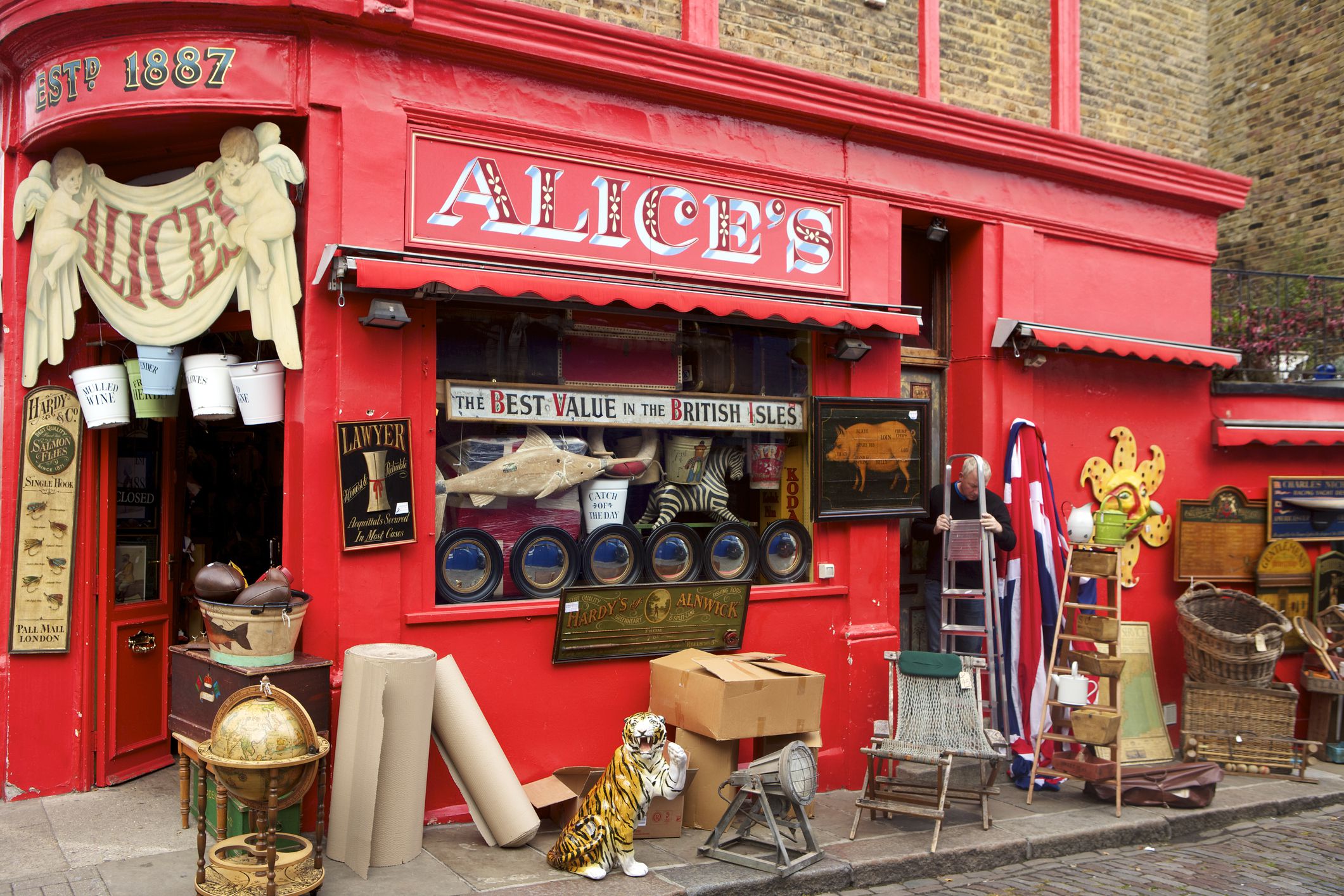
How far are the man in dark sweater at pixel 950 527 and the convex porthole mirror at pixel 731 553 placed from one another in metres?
1.44

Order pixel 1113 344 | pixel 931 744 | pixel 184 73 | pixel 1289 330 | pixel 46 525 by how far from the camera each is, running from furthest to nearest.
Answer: pixel 1289 330, pixel 1113 344, pixel 931 744, pixel 46 525, pixel 184 73

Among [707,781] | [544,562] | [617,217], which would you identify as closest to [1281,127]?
[617,217]

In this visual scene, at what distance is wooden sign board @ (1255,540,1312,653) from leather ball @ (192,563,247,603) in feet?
27.6

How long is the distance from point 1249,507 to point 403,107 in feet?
26.2

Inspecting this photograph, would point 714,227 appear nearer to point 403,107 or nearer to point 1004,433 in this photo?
point 403,107

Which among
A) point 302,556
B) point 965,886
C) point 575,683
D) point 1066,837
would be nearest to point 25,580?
point 302,556

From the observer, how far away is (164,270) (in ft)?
20.2

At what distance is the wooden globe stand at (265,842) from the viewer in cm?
473

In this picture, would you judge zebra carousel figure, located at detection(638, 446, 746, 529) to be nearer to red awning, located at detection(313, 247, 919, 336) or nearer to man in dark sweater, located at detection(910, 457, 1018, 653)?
red awning, located at detection(313, 247, 919, 336)

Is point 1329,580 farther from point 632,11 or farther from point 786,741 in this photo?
point 632,11

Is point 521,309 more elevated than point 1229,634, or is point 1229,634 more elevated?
point 521,309

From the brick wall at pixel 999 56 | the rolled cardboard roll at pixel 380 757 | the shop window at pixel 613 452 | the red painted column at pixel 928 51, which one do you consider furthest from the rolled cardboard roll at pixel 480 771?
the brick wall at pixel 999 56

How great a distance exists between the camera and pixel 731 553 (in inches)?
290

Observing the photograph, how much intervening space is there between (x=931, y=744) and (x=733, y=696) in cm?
143
